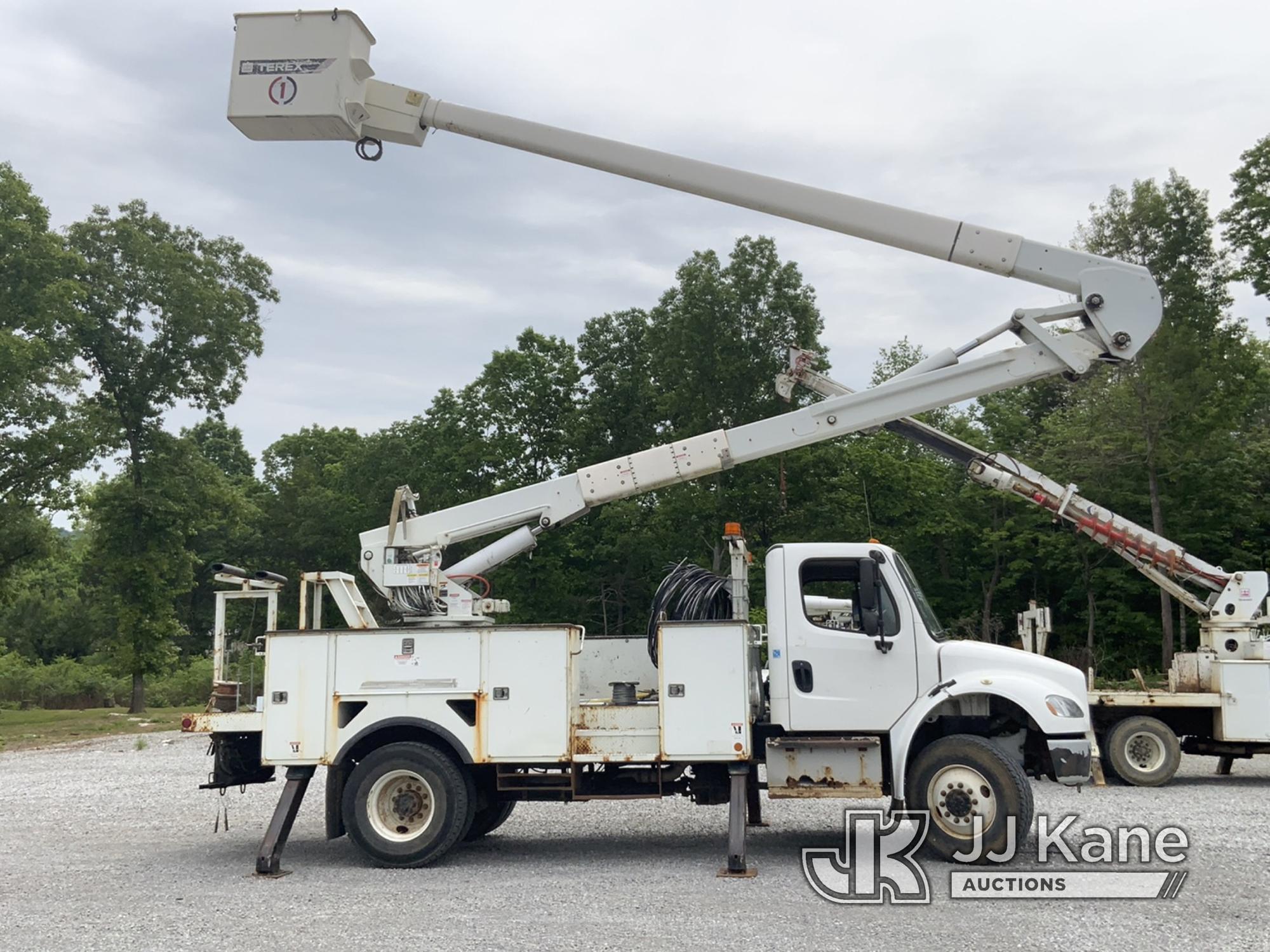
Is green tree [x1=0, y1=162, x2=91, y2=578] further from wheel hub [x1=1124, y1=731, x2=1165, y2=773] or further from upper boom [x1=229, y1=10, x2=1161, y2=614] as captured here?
wheel hub [x1=1124, y1=731, x2=1165, y2=773]

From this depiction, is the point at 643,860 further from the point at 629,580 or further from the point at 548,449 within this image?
the point at 548,449

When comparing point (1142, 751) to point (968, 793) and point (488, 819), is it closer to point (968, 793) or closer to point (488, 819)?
point (968, 793)

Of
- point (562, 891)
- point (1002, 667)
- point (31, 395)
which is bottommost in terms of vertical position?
point (562, 891)

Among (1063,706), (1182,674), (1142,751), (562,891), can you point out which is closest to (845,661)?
(1063,706)

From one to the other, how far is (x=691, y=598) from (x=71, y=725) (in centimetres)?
2680

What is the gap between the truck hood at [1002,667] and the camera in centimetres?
1012

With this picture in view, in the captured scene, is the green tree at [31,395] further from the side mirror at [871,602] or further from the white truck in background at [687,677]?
the side mirror at [871,602]

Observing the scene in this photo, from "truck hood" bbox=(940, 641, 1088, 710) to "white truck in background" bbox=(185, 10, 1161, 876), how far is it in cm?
2

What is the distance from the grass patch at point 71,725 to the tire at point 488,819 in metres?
14.4

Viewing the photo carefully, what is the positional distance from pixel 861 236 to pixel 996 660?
3989 mm

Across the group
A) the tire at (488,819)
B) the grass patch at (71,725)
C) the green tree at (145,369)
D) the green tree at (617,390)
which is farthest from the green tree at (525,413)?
the tire at (488,819)

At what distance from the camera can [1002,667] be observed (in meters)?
10.2

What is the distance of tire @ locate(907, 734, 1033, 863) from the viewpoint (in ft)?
31.7

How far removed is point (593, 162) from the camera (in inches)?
428
